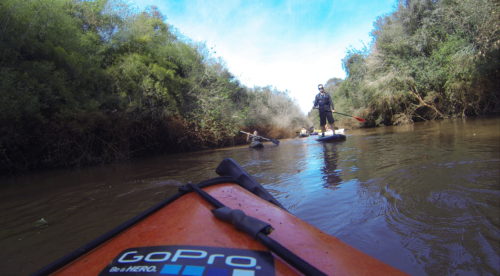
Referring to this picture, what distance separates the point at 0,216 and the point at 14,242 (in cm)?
133

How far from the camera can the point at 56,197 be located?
13.6 feet

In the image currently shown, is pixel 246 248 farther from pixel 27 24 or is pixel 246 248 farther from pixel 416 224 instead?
pixel 27 24

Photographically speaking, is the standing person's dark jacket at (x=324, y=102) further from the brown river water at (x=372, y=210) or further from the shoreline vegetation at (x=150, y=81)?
the brown river water at (x=372, y=210)

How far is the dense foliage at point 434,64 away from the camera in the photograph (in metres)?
12.6

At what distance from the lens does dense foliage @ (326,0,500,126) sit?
1262cm

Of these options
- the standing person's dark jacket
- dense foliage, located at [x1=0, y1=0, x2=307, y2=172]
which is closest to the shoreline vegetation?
dense foliage, located at [x1=0, y1=0, x2=307, y2=172]

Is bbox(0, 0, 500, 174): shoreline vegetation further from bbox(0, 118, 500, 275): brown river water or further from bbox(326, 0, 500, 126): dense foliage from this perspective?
bbox(0, 118, 500, 275): brown river water

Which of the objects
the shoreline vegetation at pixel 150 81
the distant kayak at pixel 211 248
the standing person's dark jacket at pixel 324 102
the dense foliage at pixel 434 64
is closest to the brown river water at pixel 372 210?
the distant kayak at pixel 211 248

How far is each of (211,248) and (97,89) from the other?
1087cm

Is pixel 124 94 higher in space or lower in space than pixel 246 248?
A: higher

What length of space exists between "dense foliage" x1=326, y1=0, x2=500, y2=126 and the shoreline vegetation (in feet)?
0.21

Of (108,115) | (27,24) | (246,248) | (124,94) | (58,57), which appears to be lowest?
(246,248)

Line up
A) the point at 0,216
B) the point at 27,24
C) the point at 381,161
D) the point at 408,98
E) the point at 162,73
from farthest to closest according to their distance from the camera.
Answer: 1. the point at 408,98
2. the point at 162,73
3. the point at 27,24
4. the point at 381,161
5. the point at 0,216

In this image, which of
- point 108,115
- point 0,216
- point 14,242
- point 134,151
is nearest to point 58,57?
point 108,115
